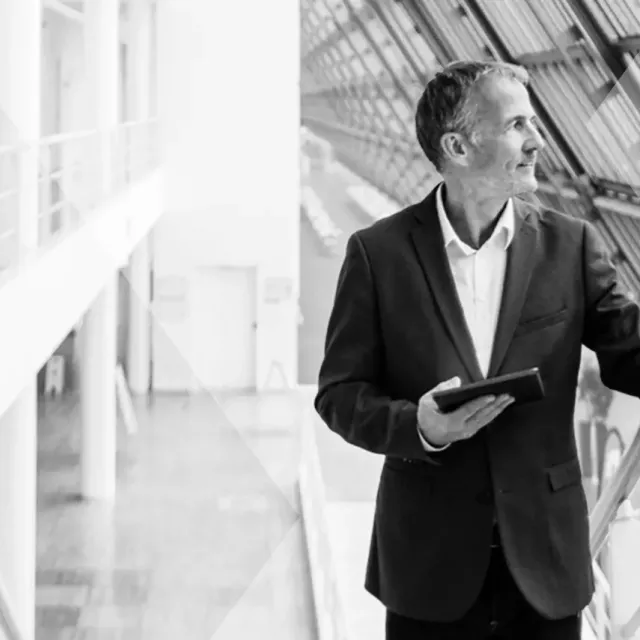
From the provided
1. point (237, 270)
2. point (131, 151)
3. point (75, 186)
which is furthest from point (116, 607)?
point (237, 270)

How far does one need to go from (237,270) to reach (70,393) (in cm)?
144

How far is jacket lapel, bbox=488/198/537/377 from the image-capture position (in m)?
0.86

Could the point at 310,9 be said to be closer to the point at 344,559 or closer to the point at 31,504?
the point at 344,559

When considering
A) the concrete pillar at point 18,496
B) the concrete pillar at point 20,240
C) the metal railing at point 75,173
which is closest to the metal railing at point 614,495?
the metal railing at point 75,173

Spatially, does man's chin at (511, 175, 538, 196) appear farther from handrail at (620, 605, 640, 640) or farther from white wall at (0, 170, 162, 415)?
white wall at (0, 170, 162, 415)

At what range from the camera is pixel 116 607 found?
429 cm

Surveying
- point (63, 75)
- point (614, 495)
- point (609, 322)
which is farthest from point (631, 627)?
point (63, 75)

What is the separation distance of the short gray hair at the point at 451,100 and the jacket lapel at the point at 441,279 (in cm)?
4

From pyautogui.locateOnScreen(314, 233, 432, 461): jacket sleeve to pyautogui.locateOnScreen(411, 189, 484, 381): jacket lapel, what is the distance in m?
0.04

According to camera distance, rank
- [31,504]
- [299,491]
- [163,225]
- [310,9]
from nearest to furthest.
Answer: [31,504]
[299,491]
[163,225]
[310,9]

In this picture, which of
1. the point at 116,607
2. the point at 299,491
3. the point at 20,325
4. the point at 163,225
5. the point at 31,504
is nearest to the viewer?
the point at 20,325

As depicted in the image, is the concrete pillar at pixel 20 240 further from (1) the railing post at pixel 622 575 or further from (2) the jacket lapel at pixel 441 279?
(2) the jacket lapel at pixel 441 279

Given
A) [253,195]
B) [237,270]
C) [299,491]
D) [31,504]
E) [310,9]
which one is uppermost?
[310,9]

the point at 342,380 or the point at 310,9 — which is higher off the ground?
the point at 310,9
